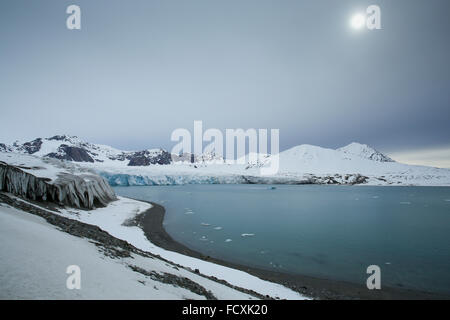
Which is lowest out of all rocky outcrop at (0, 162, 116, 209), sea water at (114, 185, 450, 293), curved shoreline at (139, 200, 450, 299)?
sea water at (114, 185, 450, 293)

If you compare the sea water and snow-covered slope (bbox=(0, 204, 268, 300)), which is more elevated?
snow-covered slope (bbox=(0, 204, 268, 300))

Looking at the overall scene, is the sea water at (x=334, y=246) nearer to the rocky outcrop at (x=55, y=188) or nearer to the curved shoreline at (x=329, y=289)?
the curved shoreline at (x=329, y=289)

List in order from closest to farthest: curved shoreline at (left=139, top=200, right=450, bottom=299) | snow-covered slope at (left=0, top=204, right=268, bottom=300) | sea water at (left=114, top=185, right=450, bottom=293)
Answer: snow-covered slope at (left=0, top=204, right=268, bottom=300) < curved shoreline at (left=139, top=200, right=450, bottom=299) < sea water at (left=114, top=185, right=450, bottom=293)

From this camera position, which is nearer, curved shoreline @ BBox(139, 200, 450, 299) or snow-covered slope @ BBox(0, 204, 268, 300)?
snow-covered slope @ BBox(0, 204, 268, 300)

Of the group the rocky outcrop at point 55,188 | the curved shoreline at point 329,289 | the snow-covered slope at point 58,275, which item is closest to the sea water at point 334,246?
the curved shoreline at point 329,289

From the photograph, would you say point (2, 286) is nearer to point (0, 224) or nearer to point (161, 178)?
point (0, 224)

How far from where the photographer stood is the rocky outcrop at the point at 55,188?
50.7ft

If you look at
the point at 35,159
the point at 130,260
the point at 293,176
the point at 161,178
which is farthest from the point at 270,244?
the point at 293,176

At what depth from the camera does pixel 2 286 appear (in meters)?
2.96

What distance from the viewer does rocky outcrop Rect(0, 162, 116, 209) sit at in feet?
50.7

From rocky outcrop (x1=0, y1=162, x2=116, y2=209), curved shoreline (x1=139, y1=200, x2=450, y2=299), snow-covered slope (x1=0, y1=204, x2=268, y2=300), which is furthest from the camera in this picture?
rocky outcrop (x1=0, y1=162, x2=116, y2=209)

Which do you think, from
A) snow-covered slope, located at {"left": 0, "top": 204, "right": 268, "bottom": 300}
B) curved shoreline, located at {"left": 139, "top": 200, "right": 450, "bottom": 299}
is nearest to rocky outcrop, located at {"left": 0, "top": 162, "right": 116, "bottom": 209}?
snow-covered slope, located at {"left": 0, "top": 204, "right": 268, "bottom": 300}

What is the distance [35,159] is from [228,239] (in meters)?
24.4

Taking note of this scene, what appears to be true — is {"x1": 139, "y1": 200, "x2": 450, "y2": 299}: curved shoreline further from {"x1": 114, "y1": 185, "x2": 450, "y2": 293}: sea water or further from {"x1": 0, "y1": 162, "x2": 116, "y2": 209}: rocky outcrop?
{"x1": 0, "y1": 162, "x2": 116, "y2": 209}: rocky outcrop
